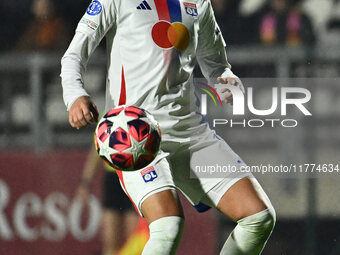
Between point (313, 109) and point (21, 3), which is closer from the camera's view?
point (313, 109)

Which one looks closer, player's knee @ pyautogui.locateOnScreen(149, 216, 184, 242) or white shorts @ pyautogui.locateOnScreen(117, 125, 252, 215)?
player's knee @ pyautogui.locateOnScreen(149, 216, 184, 242)

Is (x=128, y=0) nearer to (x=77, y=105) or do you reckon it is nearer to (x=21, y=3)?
(x=77, y=105)

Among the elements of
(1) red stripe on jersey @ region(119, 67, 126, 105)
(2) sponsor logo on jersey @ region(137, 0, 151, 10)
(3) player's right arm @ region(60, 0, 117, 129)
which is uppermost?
(2) sponsor logo on jersey @ region(137, 0, 151, 10)

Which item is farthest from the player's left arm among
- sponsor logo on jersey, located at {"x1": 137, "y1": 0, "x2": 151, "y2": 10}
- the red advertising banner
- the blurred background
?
the red advertising banner

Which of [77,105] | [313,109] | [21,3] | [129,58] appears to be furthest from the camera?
[21,3]

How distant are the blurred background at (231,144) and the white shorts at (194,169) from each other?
1.38m

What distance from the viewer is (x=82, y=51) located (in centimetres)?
303

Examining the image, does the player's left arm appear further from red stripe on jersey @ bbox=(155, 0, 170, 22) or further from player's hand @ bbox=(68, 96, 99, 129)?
player's hand @ bbox=(68, 96, 99, 129)

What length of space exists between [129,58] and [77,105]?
1.18ft

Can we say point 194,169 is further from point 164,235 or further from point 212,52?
point 212,52

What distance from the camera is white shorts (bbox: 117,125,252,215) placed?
295cm

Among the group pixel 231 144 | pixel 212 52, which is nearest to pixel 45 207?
pixel 231 144

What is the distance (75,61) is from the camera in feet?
9.85

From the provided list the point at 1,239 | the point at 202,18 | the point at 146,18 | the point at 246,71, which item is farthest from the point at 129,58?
the point at 1,239
